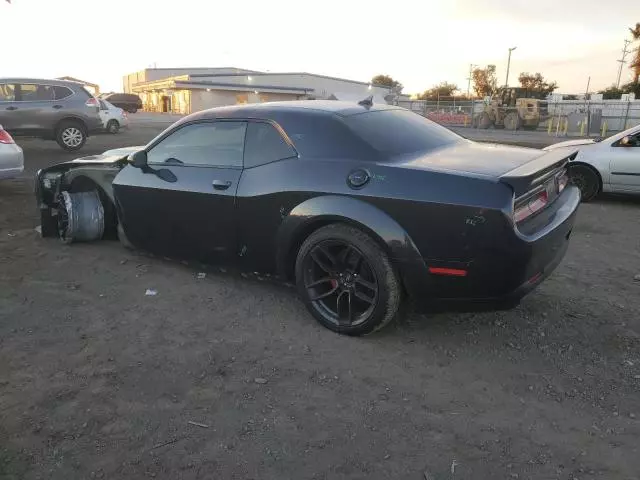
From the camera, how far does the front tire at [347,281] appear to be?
3.21 metres

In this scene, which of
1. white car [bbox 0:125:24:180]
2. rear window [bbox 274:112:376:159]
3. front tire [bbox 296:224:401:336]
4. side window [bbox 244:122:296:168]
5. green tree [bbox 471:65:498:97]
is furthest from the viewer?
green tree [bbox 471:65:498:97]

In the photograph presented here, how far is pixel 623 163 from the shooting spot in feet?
24.5

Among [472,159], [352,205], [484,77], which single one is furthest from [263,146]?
[484,77]

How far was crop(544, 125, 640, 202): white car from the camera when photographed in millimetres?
7438

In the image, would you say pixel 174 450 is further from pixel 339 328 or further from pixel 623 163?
pixel 623 163

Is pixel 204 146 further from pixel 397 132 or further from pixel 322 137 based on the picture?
pixel 397 132

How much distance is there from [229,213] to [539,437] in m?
2.47

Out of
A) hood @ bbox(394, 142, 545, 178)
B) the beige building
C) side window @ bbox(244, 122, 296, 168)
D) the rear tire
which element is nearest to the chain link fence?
the rear tire

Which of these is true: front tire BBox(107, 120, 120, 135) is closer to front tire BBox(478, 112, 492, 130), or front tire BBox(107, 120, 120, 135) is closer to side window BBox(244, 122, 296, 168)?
side window BBox(244, 122, 296, 168)

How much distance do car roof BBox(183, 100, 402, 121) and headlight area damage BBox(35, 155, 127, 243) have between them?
1.42 meters

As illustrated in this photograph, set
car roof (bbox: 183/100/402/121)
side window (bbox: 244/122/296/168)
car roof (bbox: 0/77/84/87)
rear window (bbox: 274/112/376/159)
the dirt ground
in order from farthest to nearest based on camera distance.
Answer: car roof (bbox: 0/77/84/87) < car roof (bbox: 183/100/402/121) < side window (bbox: 244/122/296/168) < rear window (bbox: 274/112/376/159) < the dirt ground

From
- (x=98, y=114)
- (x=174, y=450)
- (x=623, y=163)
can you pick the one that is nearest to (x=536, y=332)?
(x=174, y=450)

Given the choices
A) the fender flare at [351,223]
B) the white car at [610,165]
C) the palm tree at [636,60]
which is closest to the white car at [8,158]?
the fender flare at [351,223]

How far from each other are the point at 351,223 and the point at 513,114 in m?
26.9
